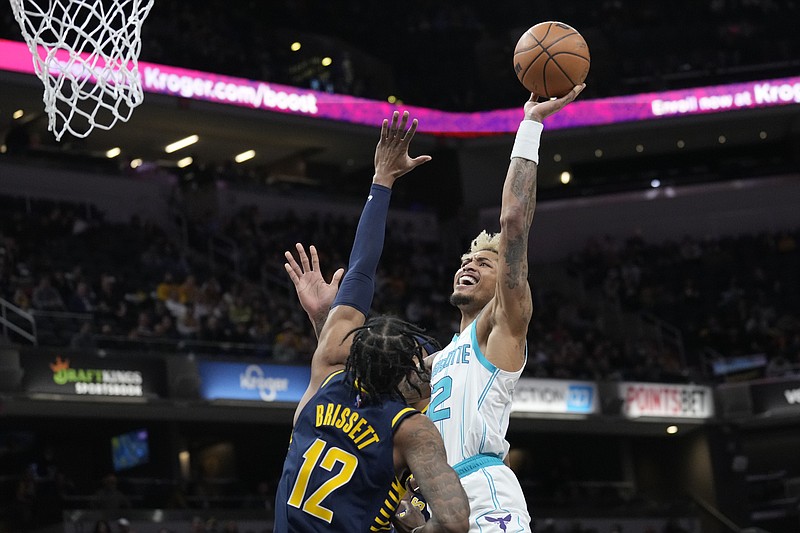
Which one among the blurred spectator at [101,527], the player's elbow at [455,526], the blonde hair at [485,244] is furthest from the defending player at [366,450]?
the blurred spectator at [101,527]

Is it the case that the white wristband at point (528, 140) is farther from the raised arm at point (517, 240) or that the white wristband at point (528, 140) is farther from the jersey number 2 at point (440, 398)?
the jersey number 2 at point (440, 398)

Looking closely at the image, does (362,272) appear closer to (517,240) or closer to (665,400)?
(517,240)

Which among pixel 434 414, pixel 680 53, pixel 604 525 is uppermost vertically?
pixel 680 53

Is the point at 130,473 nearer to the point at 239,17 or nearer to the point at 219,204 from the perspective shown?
the point at 219,204

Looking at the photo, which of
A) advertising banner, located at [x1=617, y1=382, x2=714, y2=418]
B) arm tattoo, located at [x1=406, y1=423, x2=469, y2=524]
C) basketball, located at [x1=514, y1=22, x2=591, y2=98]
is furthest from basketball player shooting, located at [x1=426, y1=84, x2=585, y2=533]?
advertising banner, located at [x1=617, y1=382, x2=714, y2=418]

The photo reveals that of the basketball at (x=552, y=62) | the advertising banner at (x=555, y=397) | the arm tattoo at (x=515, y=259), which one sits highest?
the advertising banner at (x=555, y=397)

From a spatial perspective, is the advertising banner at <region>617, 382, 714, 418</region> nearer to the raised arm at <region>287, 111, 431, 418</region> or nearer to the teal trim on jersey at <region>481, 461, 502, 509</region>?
the teal trim on jersey at <region>481, 461, 502, 509</region>

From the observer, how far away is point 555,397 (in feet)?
68.1

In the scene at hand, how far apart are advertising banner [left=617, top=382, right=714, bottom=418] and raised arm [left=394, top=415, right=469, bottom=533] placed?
18208 millimetres

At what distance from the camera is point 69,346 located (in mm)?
15695

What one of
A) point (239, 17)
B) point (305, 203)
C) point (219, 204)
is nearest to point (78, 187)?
point (219, 204)

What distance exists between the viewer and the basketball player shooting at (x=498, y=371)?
4.59 meters

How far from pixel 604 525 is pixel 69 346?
401 inches

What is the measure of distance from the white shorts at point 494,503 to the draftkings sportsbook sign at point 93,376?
11.6 m
